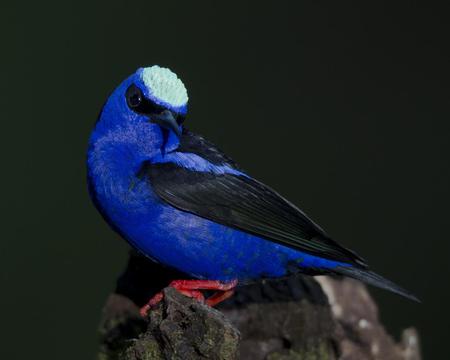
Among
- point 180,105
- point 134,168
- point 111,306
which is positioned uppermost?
point 180,105

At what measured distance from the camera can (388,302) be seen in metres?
7.38

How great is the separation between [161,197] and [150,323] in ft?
2.39

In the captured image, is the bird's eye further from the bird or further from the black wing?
the black wing

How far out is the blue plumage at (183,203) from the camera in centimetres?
417

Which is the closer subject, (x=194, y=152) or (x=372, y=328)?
(x=194, y=152)

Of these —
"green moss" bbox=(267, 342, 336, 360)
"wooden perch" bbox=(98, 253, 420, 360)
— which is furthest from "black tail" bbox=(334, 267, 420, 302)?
"green moss" bbox=(267, 342, 336, 360)

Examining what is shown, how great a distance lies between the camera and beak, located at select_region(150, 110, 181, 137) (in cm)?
405

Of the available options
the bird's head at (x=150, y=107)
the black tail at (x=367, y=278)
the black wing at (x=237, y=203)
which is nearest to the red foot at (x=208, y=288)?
the black wing at (x=237, y=203)

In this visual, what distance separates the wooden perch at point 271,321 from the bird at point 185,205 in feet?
0.48

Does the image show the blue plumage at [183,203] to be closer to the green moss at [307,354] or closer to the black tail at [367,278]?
the black tail at [367,278]

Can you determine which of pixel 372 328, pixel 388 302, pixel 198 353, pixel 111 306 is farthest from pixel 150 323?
pixel 388 302

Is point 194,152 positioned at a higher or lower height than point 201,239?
higher

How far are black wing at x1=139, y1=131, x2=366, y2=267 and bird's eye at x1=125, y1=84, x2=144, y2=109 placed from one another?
11.2 inches

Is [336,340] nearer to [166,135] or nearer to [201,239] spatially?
[201,239]
